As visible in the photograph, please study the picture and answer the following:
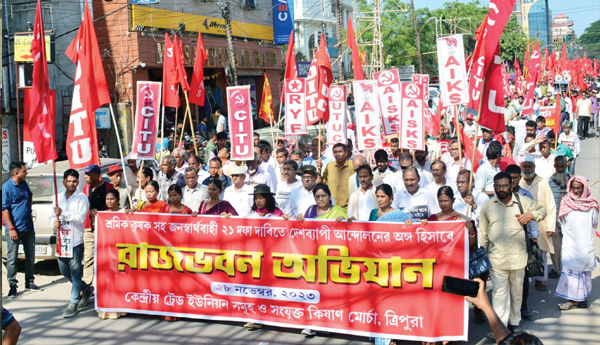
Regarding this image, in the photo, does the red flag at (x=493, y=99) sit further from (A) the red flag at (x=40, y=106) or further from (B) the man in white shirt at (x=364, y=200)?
(A) the red flag at (x=40, y=106)

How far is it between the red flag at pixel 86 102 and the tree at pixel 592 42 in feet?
347

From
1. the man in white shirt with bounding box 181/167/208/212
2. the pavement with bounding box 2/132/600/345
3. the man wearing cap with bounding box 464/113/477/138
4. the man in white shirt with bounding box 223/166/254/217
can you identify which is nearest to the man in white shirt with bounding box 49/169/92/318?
the pavement with bounding box 2/132/600/345

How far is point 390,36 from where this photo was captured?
43.1m

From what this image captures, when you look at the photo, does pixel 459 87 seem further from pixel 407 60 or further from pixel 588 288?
pixel 407 60

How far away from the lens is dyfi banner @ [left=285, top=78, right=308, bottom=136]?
10.8m

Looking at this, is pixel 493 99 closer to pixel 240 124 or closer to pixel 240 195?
pixel 240 195

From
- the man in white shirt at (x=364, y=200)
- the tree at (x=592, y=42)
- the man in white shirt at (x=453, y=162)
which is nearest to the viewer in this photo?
the man in white shirt at (x=364, y=200)

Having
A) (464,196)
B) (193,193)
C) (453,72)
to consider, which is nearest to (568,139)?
(453,72)

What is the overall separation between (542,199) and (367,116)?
384 centimetres

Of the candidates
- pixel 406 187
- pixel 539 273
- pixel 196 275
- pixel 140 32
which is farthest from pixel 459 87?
pixel 140 32

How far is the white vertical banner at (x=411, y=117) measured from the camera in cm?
943

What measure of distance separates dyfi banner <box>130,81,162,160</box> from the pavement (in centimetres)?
233

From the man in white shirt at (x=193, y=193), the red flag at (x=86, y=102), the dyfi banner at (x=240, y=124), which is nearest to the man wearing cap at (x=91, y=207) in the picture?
the red flag at (x=86, y=102)

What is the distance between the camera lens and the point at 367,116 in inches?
409
